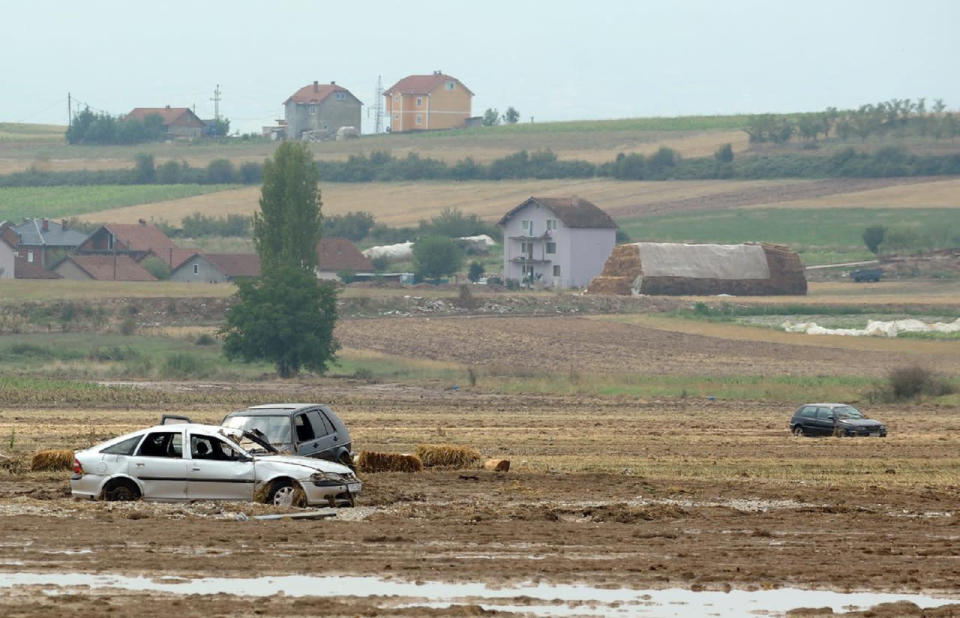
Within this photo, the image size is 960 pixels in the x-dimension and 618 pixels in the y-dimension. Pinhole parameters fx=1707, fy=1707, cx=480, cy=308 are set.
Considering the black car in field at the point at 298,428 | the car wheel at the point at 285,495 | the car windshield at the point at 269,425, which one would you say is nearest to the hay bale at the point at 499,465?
the black car in field at the point at 298,428

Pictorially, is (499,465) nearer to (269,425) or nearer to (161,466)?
(269,425)

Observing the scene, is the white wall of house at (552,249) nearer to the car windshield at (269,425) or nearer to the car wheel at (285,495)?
the car windshield at (269,425)

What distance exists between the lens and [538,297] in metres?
100

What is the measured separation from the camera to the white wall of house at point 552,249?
119812mm

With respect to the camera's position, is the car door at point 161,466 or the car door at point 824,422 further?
the car door at point 824,422

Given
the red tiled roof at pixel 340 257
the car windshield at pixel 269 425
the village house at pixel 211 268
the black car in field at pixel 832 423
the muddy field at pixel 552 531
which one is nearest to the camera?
the muddy field at pixel 552 531

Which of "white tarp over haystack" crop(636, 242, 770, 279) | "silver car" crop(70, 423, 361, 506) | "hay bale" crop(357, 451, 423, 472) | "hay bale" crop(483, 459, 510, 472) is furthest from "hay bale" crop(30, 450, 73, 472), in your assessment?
"white tarp over haystack" crop(636, 242, 770, 279)

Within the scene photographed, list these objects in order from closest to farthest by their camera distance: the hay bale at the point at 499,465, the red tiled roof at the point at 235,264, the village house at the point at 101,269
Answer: the hay bale at the point at 499,465 → the village house at the point at 101,269 → the red tiled roof at the point at 235,264

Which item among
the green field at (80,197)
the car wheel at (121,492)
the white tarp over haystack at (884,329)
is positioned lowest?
the white tarp over haystack at (884,329)

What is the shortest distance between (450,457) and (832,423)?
1444 centimetres

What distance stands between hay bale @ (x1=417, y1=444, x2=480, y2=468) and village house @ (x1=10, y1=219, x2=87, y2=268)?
295ft

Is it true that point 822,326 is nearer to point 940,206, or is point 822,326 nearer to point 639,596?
point 940,206

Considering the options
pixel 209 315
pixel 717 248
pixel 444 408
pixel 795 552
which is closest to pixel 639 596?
pixel 795 552

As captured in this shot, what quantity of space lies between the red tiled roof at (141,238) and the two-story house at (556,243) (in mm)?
24520
